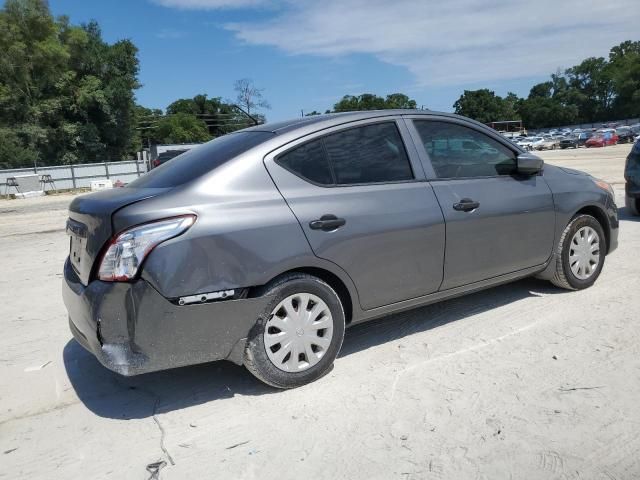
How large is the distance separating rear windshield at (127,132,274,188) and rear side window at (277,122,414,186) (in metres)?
0.28

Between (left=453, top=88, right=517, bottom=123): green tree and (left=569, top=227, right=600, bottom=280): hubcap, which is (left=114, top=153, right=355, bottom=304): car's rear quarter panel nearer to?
(left=569, top=227, right=600, bottom=280): hubcap

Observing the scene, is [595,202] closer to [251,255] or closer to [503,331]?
[503,331]

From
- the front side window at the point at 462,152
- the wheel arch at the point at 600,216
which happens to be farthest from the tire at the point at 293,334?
the wheel arch at the point at 600,216

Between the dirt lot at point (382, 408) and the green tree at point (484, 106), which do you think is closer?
the dirt lot at point (382, 408)

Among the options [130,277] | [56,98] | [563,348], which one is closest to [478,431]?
[563,348]

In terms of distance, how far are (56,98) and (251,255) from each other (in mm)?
56036

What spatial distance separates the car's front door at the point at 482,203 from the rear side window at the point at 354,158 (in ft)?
0.78

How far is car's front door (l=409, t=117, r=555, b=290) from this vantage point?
158 inches

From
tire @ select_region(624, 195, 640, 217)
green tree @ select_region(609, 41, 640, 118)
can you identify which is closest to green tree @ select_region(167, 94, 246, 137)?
green tree @ select_region(609, 41, 640, 118)

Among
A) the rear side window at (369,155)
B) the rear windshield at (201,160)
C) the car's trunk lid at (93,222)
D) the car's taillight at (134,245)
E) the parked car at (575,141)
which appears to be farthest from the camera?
the parked car at (575,141)

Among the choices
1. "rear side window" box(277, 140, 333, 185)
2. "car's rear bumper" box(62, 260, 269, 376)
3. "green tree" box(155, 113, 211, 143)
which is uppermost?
"green tree" box(155, 113, 211, 143)

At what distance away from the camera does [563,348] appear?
3801 mm

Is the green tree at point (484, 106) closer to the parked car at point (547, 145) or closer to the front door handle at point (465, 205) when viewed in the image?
the parked car at point (547, 145)

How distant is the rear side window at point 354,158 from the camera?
139 inches
